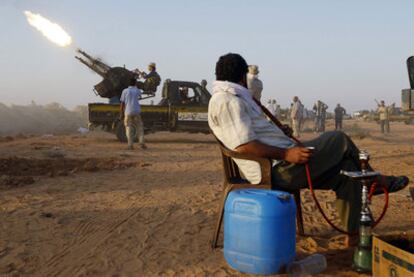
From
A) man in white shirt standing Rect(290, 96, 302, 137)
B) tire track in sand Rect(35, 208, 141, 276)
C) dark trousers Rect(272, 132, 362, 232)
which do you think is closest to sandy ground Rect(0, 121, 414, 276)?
tire track in sand Rect(35, 208, 141, 276)

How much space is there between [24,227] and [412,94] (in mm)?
4917

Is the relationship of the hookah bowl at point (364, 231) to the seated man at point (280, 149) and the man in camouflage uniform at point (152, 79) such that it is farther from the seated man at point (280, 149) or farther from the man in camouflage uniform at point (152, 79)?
the man in camouflage uniform at point (152, 79)

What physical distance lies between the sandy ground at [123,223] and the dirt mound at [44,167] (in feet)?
0.11

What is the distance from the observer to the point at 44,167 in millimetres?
8516

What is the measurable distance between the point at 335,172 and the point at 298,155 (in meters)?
0.40

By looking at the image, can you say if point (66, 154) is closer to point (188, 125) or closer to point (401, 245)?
point (188, 125)

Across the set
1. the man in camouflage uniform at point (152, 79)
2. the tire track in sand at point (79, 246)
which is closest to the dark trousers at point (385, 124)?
the man in camouflage uniform at point (152, 79)

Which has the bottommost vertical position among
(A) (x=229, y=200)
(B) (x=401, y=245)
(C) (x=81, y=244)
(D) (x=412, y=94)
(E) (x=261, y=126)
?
(C) (x=81, y=244)

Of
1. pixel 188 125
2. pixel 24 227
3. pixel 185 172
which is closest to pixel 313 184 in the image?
pixel 24 227

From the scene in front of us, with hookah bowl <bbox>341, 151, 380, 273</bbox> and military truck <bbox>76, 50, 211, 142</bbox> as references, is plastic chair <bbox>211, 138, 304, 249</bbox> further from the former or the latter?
military truck <bbox>76, 50, 211, 142</bbox>

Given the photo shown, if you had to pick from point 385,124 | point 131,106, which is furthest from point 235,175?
point 385,124

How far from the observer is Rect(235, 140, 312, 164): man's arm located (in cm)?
324

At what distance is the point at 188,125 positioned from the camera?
1617 cm

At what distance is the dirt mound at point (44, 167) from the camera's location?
23.0ft
